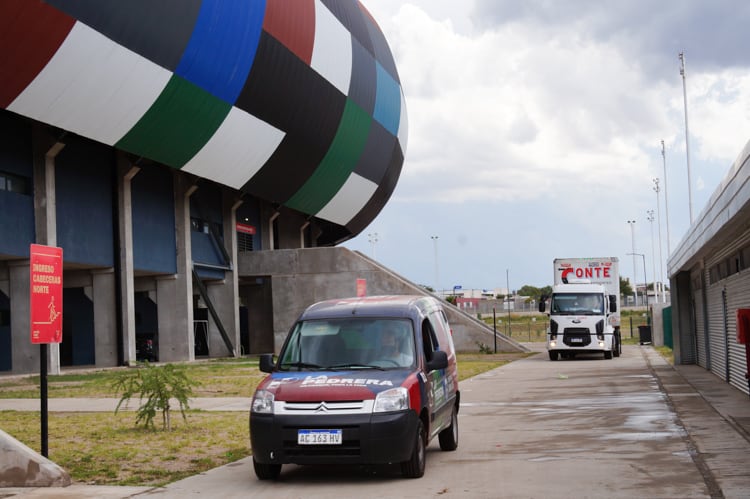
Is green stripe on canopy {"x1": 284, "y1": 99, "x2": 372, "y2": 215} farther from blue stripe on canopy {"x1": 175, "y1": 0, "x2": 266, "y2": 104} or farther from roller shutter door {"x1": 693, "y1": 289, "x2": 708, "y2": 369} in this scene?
roller shutter door {"x1": 693, "y1": 289, "x2": 708, "y2": 369}

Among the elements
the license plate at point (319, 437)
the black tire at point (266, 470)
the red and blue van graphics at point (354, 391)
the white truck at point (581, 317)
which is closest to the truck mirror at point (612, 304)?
the white truck at point (581, 317)

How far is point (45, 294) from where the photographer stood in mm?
11281

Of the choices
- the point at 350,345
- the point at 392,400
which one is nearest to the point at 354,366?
the point at 350,345

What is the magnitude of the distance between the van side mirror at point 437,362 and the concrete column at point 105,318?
2995cm

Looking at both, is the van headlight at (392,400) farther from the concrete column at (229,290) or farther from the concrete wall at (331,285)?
the concrete column at (229,290)

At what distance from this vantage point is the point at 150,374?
15898mm

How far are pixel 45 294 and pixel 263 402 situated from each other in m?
2.91

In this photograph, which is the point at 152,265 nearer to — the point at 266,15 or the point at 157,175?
the point at 157,175

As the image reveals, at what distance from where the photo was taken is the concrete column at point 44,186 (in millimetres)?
34250

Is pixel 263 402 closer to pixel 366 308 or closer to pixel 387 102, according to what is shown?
pixel 366 308

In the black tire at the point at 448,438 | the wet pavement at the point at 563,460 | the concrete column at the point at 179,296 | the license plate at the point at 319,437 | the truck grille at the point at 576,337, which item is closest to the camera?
the wet pavement at the point at 563,460

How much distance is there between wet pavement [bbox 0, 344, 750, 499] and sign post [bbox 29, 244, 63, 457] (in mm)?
1494

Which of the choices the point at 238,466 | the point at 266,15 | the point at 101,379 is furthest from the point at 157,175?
the point at 238,466

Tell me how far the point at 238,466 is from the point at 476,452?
123 inches
